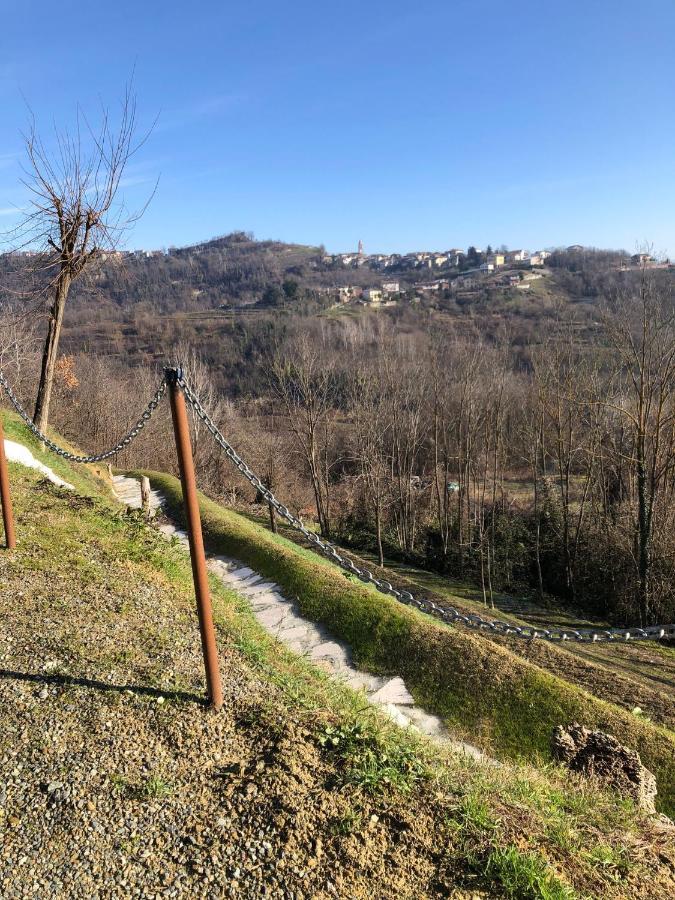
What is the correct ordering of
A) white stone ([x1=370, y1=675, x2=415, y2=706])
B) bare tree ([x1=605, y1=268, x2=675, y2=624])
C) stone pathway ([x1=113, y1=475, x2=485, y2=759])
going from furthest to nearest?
bare tree ([x1=605, y1=268, x2=675, y2=624]) → white stone ([x1=370, y1=675, x2=415, y2=706]) → stone pathway ([x1=113, y1=475, x2=485, y2=759])

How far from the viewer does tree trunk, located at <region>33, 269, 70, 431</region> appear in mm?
11406

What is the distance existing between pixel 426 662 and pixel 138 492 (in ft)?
36.8

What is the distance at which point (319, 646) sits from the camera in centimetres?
823

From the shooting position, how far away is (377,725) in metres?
4.22

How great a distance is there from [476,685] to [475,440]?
20.5 m

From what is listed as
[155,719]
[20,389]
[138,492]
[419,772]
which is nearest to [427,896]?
[419,772]

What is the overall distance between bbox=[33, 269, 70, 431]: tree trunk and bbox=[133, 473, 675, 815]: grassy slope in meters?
7.28

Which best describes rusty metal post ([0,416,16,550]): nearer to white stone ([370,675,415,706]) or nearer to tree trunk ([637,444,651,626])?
white stone ([370,675,415,706])

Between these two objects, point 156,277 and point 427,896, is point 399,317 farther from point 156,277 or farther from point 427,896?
point 427,896

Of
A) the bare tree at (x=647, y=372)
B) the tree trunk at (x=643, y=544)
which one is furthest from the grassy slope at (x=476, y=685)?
the tree trunk at (x=643, y=544)

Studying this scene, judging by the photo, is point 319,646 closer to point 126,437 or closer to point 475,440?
point 126,437

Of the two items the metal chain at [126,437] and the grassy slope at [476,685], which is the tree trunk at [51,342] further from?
the grassy slope at [476,685]

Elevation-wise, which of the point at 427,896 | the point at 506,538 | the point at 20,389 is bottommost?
the point at 506,538

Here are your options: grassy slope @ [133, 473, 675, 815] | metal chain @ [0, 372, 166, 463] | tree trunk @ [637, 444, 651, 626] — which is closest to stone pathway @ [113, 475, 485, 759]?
grassy slope @ [133, 473, 675, 815]
